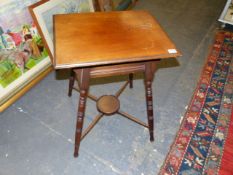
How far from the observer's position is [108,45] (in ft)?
2.88

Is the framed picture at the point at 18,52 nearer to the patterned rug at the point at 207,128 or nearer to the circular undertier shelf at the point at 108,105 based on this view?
the circular undertier shelf at the point at 108,105

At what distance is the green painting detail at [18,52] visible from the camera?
133 cm

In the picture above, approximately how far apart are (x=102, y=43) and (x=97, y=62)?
0.14m

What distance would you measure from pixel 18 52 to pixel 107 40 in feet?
2.83

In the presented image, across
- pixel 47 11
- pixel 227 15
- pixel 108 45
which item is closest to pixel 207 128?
pixel 108 45

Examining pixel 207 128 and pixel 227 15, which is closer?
pixel 207 128

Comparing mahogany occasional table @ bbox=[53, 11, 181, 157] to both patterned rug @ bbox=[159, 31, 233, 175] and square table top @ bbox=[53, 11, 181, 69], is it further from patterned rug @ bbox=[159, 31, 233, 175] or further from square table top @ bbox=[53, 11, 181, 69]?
patterned rug @ bbox=[159, 31, 233, 175]

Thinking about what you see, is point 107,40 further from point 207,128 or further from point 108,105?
point 207,128

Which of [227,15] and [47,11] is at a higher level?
[47,11]

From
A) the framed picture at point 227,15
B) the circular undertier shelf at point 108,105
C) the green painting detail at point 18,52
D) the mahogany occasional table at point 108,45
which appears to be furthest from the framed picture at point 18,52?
the framed picture at point 227,15

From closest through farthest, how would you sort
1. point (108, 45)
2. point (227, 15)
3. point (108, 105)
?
Result: point (108, 45) → point (108, 105) → point (227, 15)

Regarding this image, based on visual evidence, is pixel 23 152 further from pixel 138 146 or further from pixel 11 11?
pixel 11 11

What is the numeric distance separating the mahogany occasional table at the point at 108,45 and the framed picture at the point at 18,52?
47 centimetres

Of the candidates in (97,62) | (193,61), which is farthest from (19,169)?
(193,61)
